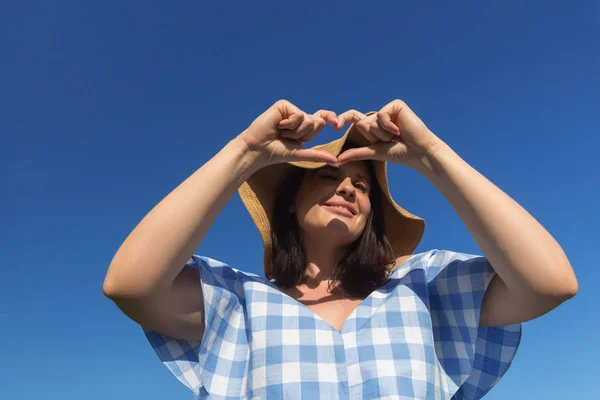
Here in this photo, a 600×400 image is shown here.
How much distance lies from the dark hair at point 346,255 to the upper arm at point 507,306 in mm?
580

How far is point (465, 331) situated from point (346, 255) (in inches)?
33.9

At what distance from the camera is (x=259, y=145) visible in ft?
7.41

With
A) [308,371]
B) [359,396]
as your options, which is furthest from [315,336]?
[359,396]

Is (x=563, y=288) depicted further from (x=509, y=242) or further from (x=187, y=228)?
(x=187, y=228)

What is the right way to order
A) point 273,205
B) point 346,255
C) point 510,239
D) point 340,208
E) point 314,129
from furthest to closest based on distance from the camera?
point 273,205 → point 346,255 → point 340,208 → point 314,129 → point 510,239

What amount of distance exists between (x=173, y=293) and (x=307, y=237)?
3.23 ft

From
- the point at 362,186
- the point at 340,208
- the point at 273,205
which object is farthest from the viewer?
the point at 273,205

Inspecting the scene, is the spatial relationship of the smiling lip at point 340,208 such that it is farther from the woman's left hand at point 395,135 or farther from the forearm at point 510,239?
the forearm at point 510,239

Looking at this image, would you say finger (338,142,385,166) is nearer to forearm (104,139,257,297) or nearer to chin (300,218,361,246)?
chin (300,218,361,246)

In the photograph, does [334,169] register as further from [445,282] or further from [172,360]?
[172,360]

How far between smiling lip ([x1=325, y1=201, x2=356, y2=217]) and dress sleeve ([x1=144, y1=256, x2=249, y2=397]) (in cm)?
67

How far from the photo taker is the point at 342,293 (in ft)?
8.77

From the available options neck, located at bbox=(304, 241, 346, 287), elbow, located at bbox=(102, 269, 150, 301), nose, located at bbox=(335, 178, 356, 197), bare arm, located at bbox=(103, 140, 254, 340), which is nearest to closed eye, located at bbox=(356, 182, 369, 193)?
nose, located at bbox=(335, 178, 356, 197)

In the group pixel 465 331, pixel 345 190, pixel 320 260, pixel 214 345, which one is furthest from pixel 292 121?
pixel 465 331
